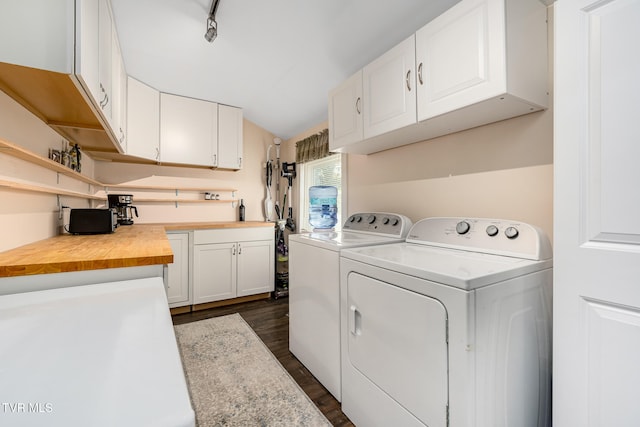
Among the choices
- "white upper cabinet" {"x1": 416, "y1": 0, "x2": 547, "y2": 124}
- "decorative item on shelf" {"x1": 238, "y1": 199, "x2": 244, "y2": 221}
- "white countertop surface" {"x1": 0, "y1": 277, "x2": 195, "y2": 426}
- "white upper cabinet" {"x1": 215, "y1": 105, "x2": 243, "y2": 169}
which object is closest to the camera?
"white countertop surface" {"x1": 0, "y1": 277, "x2": 195, "y2": 426}

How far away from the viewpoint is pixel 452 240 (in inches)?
61.4

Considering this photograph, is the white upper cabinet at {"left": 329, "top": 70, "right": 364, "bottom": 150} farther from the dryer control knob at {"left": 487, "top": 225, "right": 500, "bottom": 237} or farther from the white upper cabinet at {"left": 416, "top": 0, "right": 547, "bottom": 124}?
the dryer control knob at {"left": 487, "top": 225, "right": 500, "bottom": 237}

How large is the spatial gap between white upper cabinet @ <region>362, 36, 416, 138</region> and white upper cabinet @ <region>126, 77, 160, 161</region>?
2.29 metres

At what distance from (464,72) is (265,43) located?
158 cm

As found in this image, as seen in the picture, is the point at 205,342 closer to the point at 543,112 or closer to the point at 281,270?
the point at 281,270

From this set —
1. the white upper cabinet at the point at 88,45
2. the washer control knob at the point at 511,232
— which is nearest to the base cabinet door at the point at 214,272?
the white upper cabinet at the point at 88,45

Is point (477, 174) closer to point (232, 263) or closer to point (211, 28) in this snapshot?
point (211, 28)

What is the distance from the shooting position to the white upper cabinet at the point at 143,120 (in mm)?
2791

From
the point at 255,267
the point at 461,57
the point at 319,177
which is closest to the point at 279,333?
the point at 255,267

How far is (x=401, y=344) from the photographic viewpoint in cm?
119

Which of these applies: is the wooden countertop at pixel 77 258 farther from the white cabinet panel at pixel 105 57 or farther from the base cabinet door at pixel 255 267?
Result: the base cabinet door at pixel 255 267

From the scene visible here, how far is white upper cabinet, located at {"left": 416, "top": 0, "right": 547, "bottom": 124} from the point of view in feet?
4.05

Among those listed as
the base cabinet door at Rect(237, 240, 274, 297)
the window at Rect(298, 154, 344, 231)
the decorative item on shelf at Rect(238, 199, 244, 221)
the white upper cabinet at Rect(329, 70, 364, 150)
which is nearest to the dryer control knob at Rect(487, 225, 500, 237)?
the white upper cabinet at Rect(329, 70, 364, 150)

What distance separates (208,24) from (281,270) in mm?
2701
